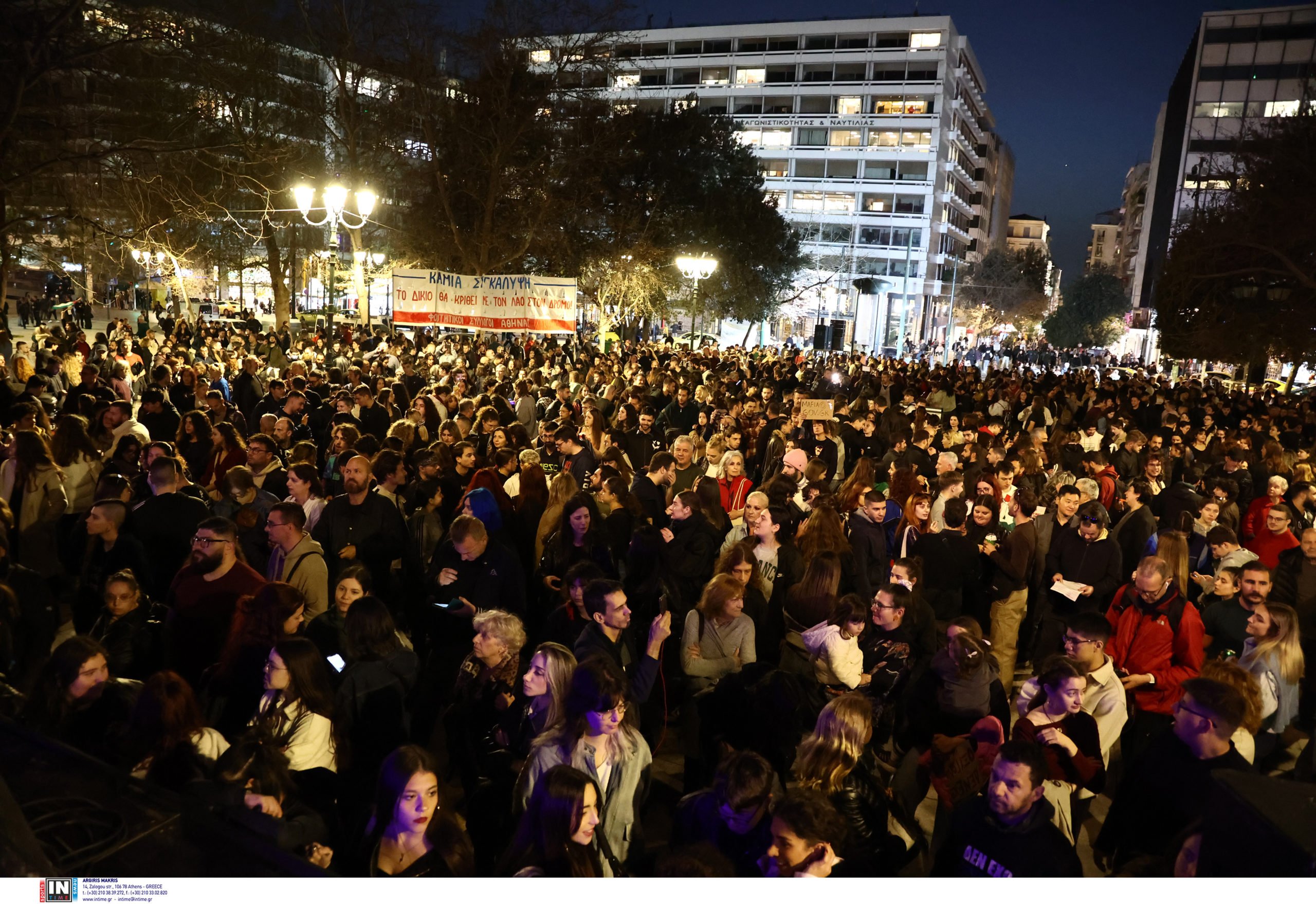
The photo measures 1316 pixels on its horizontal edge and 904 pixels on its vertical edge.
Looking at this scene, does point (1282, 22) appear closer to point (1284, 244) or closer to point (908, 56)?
point (908, 56)

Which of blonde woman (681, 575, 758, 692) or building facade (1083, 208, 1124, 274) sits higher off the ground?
building facade (1083, 208, 1124, 274)

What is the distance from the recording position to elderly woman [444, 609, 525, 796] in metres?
3.80

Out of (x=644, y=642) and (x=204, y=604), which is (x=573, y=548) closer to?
(x=644, y=642)

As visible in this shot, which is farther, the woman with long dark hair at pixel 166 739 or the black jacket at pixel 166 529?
the black jacket at pixel 166 529

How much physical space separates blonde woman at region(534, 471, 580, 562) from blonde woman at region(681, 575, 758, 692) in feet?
6.46

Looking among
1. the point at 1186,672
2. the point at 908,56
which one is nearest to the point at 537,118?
the point at 1186,672

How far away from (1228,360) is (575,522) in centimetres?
2793

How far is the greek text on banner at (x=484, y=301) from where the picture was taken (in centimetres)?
1438

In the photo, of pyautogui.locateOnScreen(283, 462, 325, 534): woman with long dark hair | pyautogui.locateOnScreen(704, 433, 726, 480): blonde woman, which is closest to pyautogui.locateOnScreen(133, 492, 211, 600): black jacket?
pyautogui.locateOnScreen(283, 462, 325, 534): woman with long dark hair

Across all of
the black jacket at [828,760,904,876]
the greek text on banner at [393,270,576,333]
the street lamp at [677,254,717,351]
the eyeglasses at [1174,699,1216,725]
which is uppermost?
the street lamp at [677,254,717,351]

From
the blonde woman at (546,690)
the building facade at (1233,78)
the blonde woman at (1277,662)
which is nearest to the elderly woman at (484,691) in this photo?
the blonde woman at (546,690)

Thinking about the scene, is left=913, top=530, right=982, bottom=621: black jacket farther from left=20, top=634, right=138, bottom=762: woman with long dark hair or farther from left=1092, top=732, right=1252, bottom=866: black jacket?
left=20, top=634, right=138, bottom=762: woman with long dark hair

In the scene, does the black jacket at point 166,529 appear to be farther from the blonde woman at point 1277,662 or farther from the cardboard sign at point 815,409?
the cardboard sign at point 815,409
